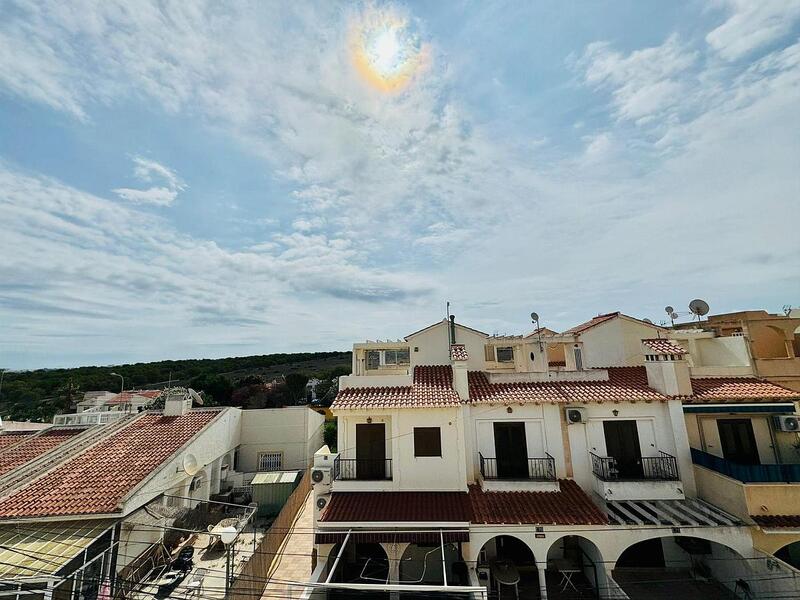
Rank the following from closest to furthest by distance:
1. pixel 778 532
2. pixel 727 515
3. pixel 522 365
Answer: pixel 778 532 → pixel 727 515 → pixel 522 365

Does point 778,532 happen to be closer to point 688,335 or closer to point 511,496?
point 511,496

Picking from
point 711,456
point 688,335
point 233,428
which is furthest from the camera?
point 233,428

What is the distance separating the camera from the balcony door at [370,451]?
15.3 meters

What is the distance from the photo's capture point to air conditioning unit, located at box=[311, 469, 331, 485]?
1418cm

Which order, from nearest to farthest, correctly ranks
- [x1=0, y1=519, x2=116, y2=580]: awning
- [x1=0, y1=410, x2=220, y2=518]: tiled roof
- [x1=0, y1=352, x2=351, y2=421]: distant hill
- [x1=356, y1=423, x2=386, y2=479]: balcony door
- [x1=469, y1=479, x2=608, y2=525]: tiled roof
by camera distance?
[x1=0, y1=519, x2=116, y2=580]: awning → [x1=469, y1=479, x2=608, y2=525]: tiled roof → [x1=0, y1=410, x2=220, y2=518]: tiled roof → [x1=356, y1=423, x2=386, y2=479]: balcony door → [x1=0, y1=352, x2=351, y2=421]: distant hill

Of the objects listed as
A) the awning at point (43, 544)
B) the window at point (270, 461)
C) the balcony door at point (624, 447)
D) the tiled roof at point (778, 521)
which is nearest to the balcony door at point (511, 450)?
the balcony door at point (624, 447)

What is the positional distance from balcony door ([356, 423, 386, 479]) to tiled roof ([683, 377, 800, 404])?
12.2 metres

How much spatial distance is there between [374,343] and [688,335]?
17.3 meters

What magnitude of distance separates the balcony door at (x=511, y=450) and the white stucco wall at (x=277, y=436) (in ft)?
56.4

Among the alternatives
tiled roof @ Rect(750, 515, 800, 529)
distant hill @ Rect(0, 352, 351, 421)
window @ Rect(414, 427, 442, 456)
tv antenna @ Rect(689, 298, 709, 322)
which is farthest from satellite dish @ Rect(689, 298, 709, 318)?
distant hill @ Rect(0, 352, 351, 421)

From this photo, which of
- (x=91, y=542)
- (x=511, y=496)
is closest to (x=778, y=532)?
(x=511, y=496)

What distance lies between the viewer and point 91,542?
13.0m

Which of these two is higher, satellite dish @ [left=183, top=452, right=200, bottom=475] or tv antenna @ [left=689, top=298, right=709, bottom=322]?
tv antenna @ [left=689, top=298, right=709, bottom=322]

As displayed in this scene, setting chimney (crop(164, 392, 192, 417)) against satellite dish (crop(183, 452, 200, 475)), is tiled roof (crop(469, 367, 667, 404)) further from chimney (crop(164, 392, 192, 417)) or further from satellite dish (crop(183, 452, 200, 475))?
chimney (crop(164, 392, 192, 417))
